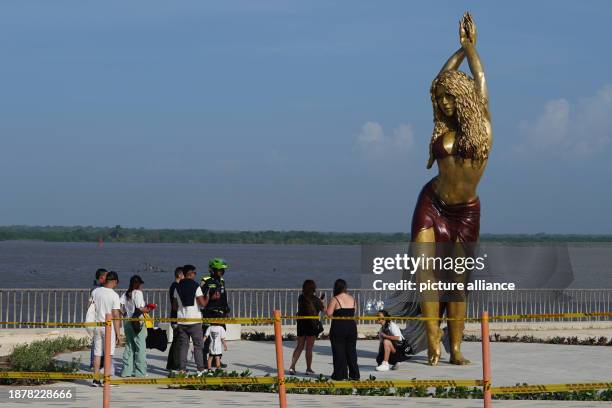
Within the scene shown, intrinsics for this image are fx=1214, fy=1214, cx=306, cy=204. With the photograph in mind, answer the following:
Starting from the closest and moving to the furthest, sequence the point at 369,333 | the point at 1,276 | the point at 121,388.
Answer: the point at 121,388 → the point at 369,333 → the point at 1,276

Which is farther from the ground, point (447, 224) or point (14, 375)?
point (447, 224)

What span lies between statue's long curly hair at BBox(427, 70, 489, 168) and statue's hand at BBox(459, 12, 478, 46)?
86 centimetres

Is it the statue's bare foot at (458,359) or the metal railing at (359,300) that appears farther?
the metal railing at (359,300)

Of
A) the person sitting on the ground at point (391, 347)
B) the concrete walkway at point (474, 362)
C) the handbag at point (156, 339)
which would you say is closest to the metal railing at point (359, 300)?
the concrete walkway at point (474, 362)

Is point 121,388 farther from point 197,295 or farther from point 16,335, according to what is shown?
point 16,335

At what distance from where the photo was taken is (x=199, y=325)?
18.0 meters

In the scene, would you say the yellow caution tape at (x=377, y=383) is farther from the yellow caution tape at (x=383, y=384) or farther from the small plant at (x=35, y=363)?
the small plant at (x=35, y=363)

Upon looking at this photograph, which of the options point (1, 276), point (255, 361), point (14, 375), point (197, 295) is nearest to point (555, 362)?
point (255, 361)

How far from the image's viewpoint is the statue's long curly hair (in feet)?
63.4

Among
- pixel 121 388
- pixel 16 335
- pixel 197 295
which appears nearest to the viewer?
pixel 121 388

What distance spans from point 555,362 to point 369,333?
241 inches

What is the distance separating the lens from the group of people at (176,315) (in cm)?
1677

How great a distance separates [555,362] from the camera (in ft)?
68.2

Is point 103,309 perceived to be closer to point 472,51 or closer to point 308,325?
point 308,325
